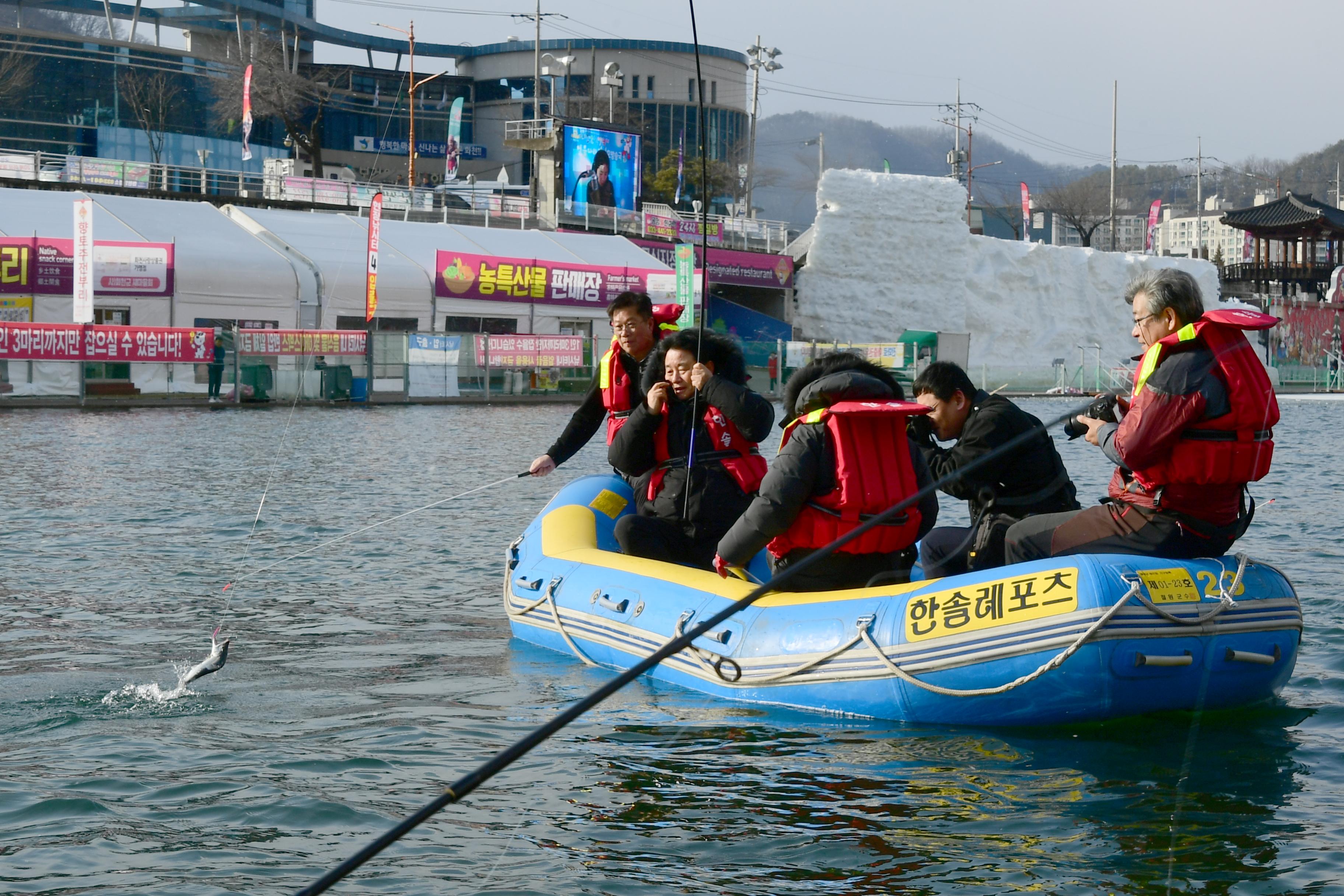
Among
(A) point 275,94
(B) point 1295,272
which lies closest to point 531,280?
(A) point 275,94

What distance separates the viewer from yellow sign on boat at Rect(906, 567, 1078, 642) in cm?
508

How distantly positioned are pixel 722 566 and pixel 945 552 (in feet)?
3.50

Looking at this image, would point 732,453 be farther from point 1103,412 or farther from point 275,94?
point 275,94

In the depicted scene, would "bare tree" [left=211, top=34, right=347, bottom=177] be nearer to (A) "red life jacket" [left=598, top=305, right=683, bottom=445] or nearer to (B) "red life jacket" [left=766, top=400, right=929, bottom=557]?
(A) "red life jacket" [left=598, top=305, right=683, bottom=445]

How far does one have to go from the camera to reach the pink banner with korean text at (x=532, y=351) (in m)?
30.2

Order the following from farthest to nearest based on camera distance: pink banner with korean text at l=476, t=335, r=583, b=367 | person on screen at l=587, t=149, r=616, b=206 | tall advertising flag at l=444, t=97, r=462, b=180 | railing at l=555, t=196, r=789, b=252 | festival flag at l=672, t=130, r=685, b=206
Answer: festival flag at l=672, t=130, r=685, b=206 < tall advertising flag at l=444, t=97, r=462, b=180 < person on screen at l=587, t=149, r=616, b=206 < railing at l=555, t=196, r=789, b=252 < pink banner with korean text at l=476, t=335, r=583, b=367

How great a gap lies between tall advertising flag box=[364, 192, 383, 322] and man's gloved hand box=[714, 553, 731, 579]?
23338 millimetres

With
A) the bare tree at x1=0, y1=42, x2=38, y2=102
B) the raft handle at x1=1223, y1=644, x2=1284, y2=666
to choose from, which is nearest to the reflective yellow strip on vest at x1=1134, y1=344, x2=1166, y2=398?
the raft handle at x1=1223, y1=644, x2=1284, y2=666

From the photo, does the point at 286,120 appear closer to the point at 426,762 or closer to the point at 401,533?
the point at 401,533

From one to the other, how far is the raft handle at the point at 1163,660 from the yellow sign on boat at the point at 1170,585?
0.20 metres

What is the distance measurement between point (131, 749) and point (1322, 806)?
4190 mm

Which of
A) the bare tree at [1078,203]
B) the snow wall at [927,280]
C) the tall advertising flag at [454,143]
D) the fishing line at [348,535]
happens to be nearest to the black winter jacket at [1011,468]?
the fishing line at [348,535]

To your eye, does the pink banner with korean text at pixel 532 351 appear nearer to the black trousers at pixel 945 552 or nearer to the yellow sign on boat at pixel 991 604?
the black trousers at pixel 945 552

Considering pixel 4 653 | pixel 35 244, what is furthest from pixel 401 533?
pixel 35 244
